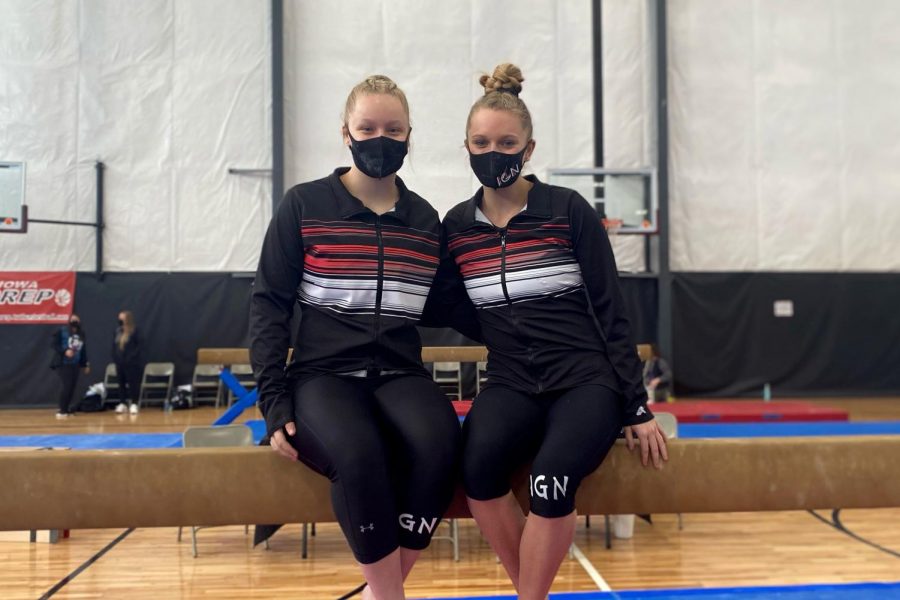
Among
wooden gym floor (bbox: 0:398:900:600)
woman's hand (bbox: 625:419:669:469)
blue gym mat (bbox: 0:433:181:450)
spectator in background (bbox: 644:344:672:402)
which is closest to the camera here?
woman's hand (bbox: 625:419:669:469)

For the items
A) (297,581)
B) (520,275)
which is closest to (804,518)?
(297,581)

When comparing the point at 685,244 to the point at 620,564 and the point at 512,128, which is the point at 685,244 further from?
the point at 512,128

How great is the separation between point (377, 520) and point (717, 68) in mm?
11494

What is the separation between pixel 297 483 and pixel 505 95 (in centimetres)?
126

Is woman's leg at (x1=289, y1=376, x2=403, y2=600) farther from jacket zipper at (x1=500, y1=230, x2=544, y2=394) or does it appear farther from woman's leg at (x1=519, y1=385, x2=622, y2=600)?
jacket zipper at (x1=500, y1=230, x2=544, y2=394)

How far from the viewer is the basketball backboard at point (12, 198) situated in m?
9.52

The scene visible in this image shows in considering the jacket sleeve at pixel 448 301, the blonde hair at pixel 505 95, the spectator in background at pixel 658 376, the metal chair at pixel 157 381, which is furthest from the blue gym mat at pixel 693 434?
the blonde hair at pixel 505 95

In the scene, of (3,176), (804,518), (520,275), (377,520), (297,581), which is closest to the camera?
(377,520)

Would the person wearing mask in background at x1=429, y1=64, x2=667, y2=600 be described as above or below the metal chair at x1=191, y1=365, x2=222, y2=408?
above

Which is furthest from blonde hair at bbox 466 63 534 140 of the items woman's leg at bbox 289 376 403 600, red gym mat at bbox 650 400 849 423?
red gym mat at bbox 650 400 849 423

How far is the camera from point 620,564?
4.21 metres

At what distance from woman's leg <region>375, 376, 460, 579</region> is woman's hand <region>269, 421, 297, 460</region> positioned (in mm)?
230

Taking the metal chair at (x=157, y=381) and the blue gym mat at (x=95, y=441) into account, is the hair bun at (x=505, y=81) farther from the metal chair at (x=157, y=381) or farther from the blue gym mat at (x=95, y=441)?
the metal chair at (x=157, y=381)

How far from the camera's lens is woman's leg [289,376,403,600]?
160 cm
